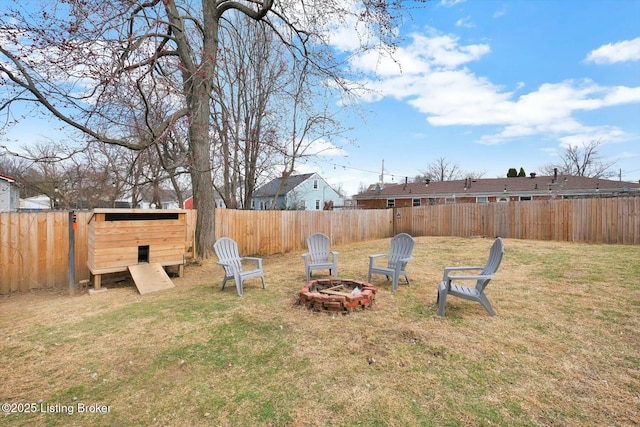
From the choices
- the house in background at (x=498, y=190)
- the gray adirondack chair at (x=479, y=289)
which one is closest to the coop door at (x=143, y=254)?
the gray adirondack chair at (x=479, y=289)

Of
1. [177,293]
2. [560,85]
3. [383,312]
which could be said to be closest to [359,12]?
[383,312]

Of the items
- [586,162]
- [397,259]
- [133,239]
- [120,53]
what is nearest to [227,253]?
[133,239]

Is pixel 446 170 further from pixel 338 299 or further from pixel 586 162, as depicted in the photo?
pixel 338 299

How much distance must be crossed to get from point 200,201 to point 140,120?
4512 mm

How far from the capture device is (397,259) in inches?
229

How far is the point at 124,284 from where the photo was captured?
6246 millimetres

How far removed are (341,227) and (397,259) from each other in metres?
7.42

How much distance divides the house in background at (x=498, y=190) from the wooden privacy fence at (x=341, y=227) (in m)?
10.1

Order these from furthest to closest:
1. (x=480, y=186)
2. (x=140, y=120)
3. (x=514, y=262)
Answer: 1. (x=480, y=186)
2. (x=140, y=120)
3. (x=514, y=262)

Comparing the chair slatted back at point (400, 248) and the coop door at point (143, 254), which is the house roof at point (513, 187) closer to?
the chair slatted back at point (400, 248)

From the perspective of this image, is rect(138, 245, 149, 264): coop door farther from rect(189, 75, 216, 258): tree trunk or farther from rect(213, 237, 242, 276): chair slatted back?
rect(213, 237, 242, 276): chair slatted back

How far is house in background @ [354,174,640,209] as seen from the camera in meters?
21.3

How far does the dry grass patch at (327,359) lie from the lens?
2143mm

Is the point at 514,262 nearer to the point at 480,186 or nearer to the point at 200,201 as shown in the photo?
the point at 200,201
